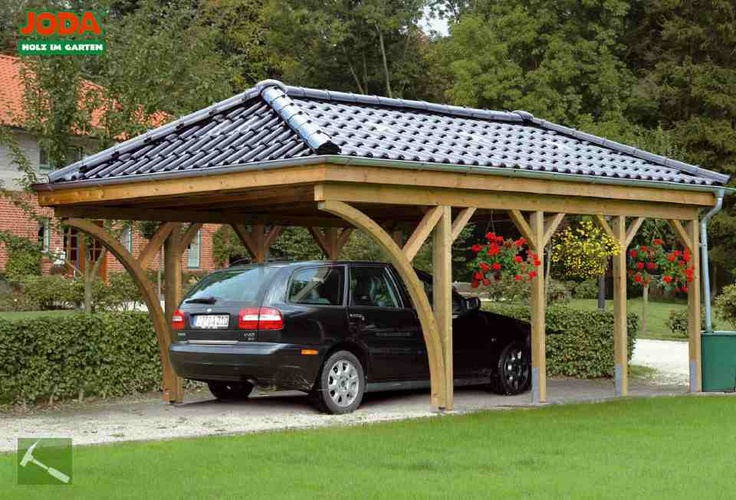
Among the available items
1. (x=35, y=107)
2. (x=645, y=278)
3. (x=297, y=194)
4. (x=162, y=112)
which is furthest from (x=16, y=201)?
(x=645, y=278)

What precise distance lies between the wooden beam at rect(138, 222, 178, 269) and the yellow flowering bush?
4.83m

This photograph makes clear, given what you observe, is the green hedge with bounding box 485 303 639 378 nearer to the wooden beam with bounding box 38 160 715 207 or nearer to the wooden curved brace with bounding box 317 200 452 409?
the wooden beam with bounding box 38 160 715 207

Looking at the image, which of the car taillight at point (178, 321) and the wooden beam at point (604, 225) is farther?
the wooden beam at point (604, 225)

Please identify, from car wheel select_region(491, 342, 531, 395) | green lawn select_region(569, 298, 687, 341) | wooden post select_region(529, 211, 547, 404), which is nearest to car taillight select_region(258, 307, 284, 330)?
wooden post select_region(529, 211, 547, 404)

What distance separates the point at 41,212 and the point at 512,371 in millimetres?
20734

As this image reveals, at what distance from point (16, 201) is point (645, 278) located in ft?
28.1

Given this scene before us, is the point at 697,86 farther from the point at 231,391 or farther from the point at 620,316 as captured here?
the point at 231,391

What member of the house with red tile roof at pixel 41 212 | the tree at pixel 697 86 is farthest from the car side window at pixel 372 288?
the tree at pixel 697 86

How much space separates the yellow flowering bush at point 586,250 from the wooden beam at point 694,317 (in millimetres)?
1521

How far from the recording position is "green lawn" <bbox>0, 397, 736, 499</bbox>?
7742 mm

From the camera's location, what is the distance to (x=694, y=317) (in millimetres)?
15695

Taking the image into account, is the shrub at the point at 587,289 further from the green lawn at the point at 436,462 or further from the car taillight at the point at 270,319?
the car taillight at the point at 270,319

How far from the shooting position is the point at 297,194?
42.0ft

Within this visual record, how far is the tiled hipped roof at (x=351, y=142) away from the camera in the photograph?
1189 cm
